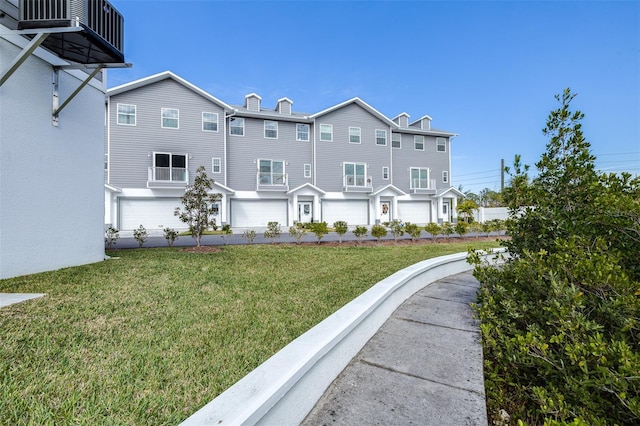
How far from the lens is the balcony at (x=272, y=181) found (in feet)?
77.5

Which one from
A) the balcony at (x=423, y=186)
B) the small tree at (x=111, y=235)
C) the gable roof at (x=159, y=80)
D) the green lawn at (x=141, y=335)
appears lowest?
the green lawn at (x=141, y=335)

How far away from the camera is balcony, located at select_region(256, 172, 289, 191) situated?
23.6m

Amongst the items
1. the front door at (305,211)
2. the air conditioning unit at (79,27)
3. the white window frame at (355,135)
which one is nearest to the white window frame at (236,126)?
the front door at (305,211)

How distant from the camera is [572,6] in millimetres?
8523

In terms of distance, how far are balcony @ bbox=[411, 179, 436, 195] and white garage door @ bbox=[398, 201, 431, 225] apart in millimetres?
1134

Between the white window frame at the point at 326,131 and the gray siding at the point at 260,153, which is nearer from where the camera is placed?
the gray siding at the point at 260,153

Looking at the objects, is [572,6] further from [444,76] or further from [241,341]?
→ [241,341]

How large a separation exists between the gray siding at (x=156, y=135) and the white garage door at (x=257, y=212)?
271 centimetres

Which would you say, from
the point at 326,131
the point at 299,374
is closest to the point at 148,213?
the point at 326,131

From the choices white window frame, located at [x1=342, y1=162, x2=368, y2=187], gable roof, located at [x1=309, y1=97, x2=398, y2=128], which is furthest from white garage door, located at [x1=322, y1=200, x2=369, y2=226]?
gable roof, located at [x1=309, y1=97, x2=398, y2=128]

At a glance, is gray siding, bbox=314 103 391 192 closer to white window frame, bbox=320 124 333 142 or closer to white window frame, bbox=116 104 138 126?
white window frame, bbox=320 124 333 142

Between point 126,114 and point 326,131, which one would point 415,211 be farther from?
point 126,114

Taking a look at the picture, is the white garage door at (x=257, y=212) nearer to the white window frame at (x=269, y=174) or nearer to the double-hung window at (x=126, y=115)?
the white window frame at (x=269, y=174)

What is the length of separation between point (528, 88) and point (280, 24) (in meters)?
11.4
